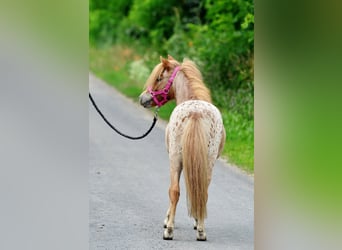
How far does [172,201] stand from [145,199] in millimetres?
2039

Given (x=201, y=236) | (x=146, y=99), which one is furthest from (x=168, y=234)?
(x=146, y=99)

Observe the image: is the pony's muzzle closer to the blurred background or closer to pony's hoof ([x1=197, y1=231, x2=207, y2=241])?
pony's hoof ([x1=197, y1=231, x2=207, y2=241])

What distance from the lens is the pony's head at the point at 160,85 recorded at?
23.4 ft

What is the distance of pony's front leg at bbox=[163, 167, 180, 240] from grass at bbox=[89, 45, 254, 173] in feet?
11.0

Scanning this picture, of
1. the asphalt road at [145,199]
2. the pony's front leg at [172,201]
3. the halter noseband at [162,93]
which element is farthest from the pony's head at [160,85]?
the asphalt road at [145,199]

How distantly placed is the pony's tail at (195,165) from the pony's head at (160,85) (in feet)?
2.27

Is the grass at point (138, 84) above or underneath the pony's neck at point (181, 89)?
underneath

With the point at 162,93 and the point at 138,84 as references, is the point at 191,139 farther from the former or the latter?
the point at 138,84

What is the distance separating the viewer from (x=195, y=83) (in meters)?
6.95

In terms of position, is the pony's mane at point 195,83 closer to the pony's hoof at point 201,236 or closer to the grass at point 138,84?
the pony's hoof at point 201,236
